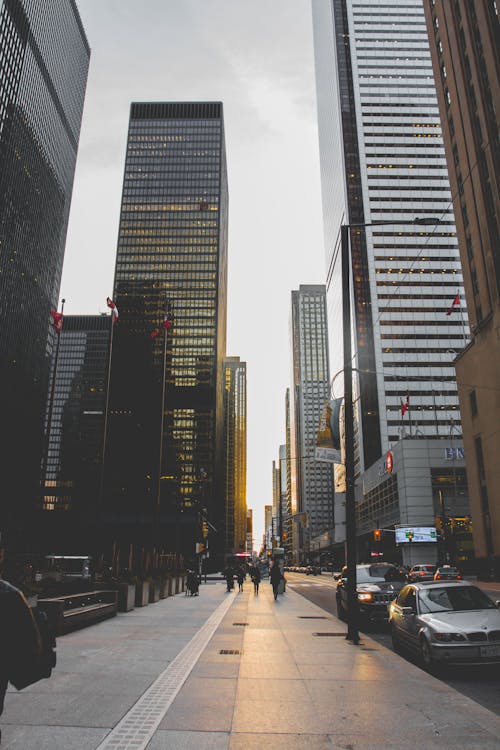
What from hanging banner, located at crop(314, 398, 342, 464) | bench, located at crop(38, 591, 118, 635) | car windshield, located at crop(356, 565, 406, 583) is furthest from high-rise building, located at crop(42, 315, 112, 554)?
hanging banner, located at crop(314, 398, 342, 464)

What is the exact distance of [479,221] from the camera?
45.2 m

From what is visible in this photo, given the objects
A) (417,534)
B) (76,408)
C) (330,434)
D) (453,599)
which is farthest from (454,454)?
(76,408)

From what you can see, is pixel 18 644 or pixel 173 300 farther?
pixel 173 300

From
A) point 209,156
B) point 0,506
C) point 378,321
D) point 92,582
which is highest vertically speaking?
point 209,156

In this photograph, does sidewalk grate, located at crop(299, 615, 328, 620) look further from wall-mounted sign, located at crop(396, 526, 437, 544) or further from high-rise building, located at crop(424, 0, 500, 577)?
wall-mounted sign, located at crop(396, 526, 437, 544)

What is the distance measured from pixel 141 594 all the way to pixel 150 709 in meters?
15.8

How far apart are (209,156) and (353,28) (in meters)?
59.5

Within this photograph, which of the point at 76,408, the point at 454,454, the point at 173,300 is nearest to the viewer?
the point at 454,454

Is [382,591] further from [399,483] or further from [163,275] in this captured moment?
[163,275]

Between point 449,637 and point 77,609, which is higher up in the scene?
point 449,637

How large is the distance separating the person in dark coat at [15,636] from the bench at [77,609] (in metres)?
6.34

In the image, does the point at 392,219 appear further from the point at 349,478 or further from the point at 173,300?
the point at 349,478

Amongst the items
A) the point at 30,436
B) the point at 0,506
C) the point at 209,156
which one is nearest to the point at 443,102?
the point at 0,506

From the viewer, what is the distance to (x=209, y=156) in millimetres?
172875
